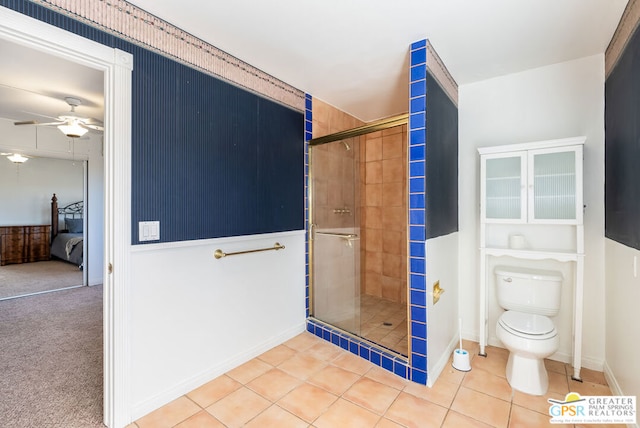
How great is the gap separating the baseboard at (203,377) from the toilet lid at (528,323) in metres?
1.70

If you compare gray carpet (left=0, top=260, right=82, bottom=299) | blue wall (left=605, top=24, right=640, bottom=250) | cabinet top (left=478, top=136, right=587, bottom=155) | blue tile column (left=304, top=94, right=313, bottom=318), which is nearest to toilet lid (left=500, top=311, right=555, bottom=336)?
blue wall (left=605, top=24, right=640, bottom=250)

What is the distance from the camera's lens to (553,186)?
2072 millimetres

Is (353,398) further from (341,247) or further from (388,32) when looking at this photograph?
(388,32)

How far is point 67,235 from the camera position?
5.34 m

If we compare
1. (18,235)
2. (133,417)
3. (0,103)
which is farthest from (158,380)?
(18,235)

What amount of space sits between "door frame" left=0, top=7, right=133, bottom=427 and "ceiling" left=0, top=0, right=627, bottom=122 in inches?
17.0

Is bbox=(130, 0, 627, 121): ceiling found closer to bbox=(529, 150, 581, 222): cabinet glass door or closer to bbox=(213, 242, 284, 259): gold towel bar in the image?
bbox=(529, 150, 581, 222): cabinet glass door

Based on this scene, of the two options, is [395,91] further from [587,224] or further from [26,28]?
[26,28]

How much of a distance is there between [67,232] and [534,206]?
296 inches

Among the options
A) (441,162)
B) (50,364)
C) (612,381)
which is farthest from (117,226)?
(612,381)

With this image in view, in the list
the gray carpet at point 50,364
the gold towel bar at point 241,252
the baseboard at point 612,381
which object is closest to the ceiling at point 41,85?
the gold towel bar at point 241,252

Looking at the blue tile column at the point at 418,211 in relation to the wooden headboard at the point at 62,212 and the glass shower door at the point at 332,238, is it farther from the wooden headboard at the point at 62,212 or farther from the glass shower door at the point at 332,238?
the wooden headboard at the point at 62,212

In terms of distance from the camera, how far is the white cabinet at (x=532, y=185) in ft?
6.60

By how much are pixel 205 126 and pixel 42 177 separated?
5.57 metres
